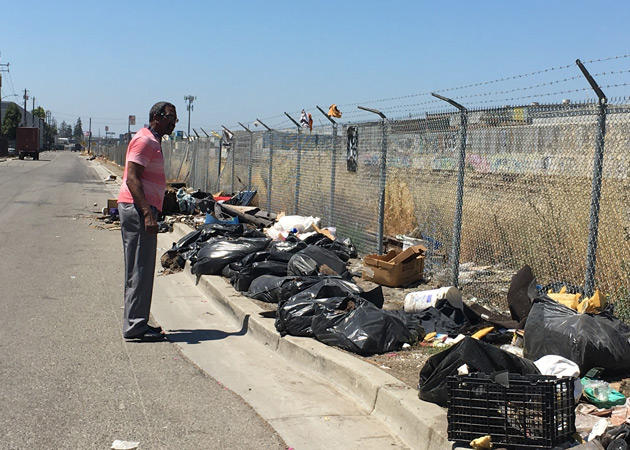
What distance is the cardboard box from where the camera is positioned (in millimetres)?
8195

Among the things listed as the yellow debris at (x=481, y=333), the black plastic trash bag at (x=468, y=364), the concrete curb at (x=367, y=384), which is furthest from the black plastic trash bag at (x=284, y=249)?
the black plastic trash bag at (x=468, y=364)

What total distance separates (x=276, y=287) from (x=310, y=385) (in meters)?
2.30

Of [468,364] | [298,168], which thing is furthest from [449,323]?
[298,168]

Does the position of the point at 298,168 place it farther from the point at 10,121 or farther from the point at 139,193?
the point at 10,121

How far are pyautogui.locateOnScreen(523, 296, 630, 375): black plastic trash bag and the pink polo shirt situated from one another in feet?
11.1

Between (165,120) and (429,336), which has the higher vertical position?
(165,120)

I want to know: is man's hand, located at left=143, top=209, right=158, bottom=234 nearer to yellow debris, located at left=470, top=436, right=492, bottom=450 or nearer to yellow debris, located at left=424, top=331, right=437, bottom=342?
yellow debris, located at left=424, top=331, right=437, bottom=342

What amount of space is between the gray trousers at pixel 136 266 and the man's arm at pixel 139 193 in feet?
0.39

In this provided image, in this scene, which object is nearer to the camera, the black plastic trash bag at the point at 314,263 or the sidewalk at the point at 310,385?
the sidewalk at the point at 310,385

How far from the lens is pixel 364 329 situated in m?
5.61

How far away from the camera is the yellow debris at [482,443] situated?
3.55 metres

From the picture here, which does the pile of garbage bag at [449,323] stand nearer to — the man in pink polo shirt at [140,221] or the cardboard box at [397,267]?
the cardboard box at [397,267]

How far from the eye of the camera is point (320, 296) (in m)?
Answer: 6.46

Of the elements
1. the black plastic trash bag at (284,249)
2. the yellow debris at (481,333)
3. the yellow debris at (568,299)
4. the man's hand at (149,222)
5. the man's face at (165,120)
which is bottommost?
the yellow debris at (481,333)
